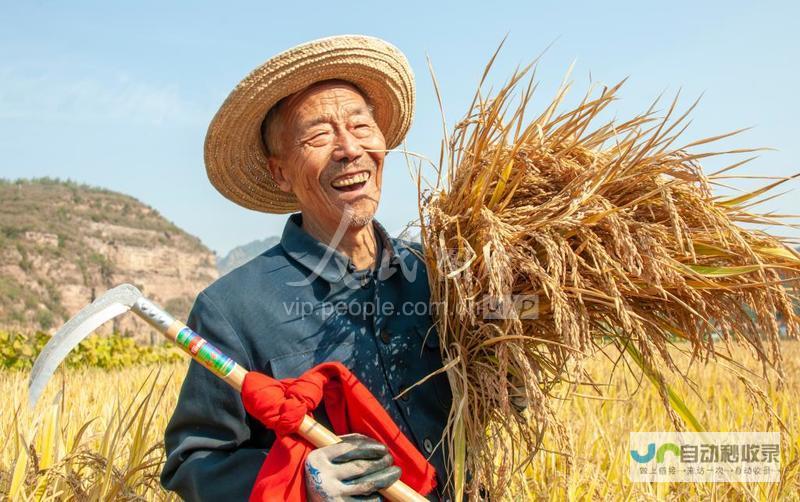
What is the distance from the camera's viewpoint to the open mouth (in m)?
2.21

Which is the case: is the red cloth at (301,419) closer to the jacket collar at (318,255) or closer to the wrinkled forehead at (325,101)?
the jacket collar at (318,255)

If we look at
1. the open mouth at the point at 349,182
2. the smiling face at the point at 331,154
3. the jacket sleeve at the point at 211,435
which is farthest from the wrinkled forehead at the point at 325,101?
the jacket sleeve at the point at 211,435

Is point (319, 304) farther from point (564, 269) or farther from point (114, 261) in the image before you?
point (114, 261)

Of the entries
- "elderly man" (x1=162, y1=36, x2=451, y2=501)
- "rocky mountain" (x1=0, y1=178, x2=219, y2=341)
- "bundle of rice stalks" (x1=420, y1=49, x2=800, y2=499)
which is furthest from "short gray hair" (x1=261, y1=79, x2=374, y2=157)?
"rocky mountain" (x1=0, y1=178, x2=219, y2=341)

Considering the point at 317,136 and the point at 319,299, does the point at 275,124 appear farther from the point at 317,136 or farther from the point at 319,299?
the point at 319,299

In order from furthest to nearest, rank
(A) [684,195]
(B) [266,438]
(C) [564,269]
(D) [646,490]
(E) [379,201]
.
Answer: (D) [646,490] → (E) [379,201] → (B) [266,438] → (A) [684,195] → (C) [564,269]

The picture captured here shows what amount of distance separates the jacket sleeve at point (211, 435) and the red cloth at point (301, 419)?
10 centimetres

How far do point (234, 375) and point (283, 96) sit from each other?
3.28ft

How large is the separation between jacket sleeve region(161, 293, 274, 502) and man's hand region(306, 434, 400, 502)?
0.23 metres

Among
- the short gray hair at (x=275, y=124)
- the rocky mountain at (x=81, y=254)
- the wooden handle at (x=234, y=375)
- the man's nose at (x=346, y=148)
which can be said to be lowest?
the wooden handle at (x=234, y=375)

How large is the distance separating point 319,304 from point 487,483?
0.71 meters

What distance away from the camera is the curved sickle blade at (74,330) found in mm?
1773

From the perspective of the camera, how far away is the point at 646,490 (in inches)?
116

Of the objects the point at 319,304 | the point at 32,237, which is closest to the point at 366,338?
the point at 319,304
